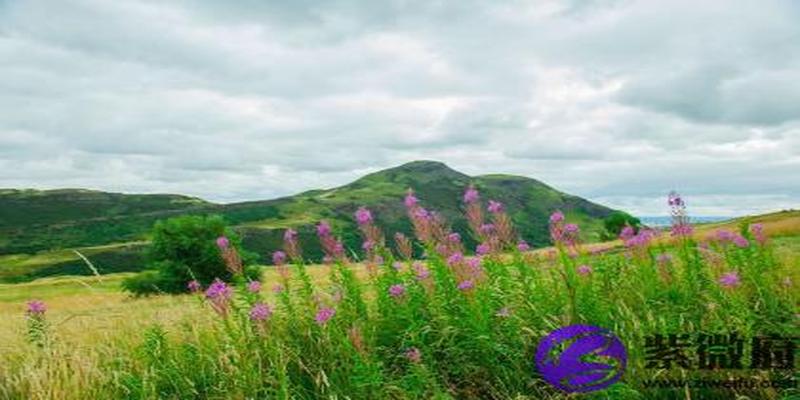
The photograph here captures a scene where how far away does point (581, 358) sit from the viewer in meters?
6.71

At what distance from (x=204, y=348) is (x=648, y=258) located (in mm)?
5630

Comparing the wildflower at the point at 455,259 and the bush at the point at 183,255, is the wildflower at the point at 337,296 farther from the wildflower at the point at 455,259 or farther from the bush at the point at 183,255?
the bush at the point at 183,255

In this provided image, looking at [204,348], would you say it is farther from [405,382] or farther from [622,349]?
[622,349]

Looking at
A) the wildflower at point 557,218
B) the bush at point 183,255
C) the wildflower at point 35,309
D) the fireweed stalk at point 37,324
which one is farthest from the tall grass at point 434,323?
the bush at point 183,255

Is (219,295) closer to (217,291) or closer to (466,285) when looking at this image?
(217,291)

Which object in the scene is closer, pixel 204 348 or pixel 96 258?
pixel 204 348

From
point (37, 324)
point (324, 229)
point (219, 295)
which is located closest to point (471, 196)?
point (324, 229)

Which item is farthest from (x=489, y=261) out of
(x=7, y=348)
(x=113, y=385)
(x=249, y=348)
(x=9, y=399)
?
(x=7, y=348)

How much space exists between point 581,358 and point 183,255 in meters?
47.9

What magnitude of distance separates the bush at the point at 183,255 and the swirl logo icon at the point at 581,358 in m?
43.1

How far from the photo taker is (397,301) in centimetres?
785

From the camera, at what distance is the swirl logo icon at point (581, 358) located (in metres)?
6.62

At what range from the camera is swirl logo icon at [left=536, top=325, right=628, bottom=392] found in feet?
21.7

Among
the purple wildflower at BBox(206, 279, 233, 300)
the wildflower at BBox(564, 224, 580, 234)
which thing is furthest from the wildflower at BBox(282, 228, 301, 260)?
the wildflower at BBox(564, 224, 580, 234)
